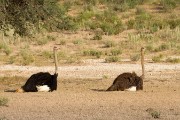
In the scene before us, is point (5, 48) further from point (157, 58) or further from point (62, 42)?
point (157, 58)

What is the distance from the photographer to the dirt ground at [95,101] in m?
15.1

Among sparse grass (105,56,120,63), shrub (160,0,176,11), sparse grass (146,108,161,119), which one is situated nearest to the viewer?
sparse grass (146,108,161,119)

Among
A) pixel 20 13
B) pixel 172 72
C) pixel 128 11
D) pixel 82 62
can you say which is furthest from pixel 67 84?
pixel 128 11

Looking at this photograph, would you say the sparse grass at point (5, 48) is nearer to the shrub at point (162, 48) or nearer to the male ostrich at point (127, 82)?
the shrub at point (162, 48)

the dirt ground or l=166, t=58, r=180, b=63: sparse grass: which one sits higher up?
the dirt ground

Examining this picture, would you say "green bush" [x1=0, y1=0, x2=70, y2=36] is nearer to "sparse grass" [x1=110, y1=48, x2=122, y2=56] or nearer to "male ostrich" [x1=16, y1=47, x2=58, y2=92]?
"male ostrich" [x1=16, y1=47, x2=58, y2=92]

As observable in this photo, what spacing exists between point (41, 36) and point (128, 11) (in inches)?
368

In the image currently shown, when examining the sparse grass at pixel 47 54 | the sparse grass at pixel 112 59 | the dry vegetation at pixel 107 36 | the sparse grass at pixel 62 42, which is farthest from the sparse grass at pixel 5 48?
the sparse grass at pixel 112 59

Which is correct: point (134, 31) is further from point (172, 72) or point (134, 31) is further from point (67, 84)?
point (67, 84)

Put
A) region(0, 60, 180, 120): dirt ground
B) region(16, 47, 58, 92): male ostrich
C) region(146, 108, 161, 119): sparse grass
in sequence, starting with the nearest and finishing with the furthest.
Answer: region(146, 108, 161, 119): sparse grass, region(0, 60, 180, 120): dirt ground, region(16, 47, 58, 92): male ostrich

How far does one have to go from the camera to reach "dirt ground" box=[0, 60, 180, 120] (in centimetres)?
1511

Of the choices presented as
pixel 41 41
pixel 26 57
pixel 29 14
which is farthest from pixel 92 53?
pixel 29 14

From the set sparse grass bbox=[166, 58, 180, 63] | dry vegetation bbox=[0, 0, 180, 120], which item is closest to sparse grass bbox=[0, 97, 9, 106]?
dry vegetation bbox=[0, 0, 180, 120]

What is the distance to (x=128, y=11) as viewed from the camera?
144 ft
